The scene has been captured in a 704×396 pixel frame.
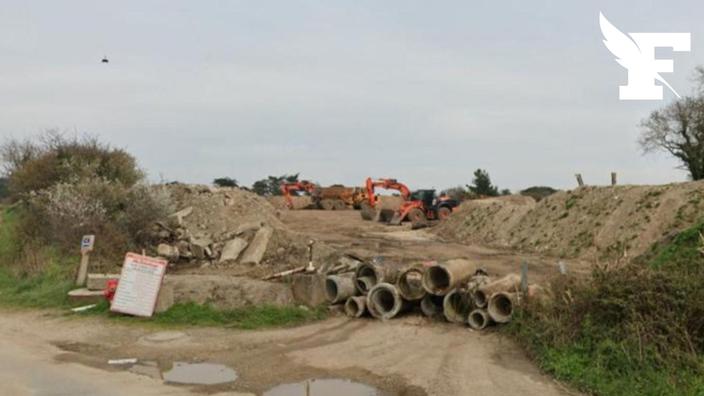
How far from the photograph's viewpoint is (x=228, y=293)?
1118cm

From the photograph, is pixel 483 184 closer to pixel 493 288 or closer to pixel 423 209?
pixel 423 209

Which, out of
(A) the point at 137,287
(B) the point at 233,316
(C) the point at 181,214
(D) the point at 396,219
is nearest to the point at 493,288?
(B) the point at 233,316

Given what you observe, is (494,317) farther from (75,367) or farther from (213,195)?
(213,195)

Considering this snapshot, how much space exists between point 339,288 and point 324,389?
14.2 ft

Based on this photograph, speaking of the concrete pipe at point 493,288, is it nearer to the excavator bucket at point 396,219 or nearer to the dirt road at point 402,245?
the dirt road at point 402,245

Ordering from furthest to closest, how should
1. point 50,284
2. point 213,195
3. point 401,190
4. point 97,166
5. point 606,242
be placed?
point 401,190 → point 97,166 → point 213,195 → point 606,242 → point 50,284

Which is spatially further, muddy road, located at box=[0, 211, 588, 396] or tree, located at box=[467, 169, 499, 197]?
tree, located at box=[467, 169, 499, 197]

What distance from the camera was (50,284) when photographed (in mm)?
13484

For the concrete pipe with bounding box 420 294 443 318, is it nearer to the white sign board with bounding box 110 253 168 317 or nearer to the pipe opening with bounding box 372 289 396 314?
the pipe opening with bounding box 372 289 396 314

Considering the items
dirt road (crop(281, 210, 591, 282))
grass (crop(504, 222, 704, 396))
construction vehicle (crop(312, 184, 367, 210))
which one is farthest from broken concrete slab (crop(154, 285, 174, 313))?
construction vehicle (crop(312, 184, 367, 210))

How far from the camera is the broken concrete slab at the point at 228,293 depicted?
433 inches

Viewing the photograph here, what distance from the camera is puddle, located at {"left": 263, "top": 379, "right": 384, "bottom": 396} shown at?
6840mm

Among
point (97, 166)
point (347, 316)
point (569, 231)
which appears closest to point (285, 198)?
point (97, 166)

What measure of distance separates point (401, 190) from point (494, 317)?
2798 centimetres
